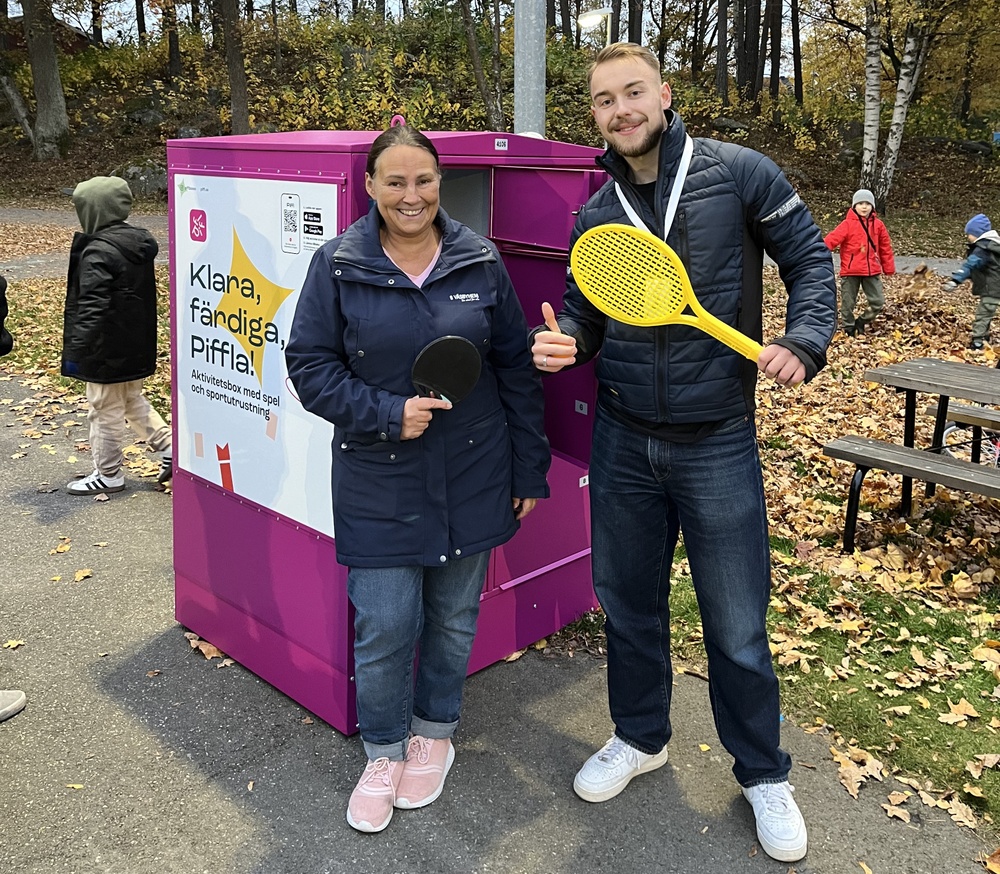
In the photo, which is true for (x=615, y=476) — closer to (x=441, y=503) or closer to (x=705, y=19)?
(x=441, y=503)

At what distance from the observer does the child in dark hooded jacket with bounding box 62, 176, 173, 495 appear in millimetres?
5129

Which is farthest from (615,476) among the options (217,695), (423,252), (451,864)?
(217,695)

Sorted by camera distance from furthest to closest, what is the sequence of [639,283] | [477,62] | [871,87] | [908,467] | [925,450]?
[477,62] < [871,87] < [925,450] < [908,467] < [639,283]

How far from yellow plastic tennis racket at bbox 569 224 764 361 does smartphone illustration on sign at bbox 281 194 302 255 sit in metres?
0.95

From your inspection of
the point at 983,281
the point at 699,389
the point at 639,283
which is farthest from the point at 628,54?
the point at 983,281

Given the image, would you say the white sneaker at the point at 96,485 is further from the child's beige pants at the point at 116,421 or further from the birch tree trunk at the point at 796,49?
the birch tree trunk at the point at 796,49

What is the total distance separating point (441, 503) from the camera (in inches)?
107

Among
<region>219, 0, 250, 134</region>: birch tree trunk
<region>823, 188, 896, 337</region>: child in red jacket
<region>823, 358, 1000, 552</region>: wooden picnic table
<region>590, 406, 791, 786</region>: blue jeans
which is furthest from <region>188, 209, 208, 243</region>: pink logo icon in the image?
<region>219, 0, 250, 134</region>: birch tree trunk

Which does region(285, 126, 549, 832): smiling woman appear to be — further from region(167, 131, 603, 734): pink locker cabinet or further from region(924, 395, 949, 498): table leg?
region(924, 395, 949, 498): table leg

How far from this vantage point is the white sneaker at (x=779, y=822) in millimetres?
2730

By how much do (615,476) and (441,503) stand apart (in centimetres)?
49

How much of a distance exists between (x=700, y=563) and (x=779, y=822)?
79cm

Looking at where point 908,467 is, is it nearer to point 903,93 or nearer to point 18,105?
point 903,93

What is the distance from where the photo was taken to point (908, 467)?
4.56 m
